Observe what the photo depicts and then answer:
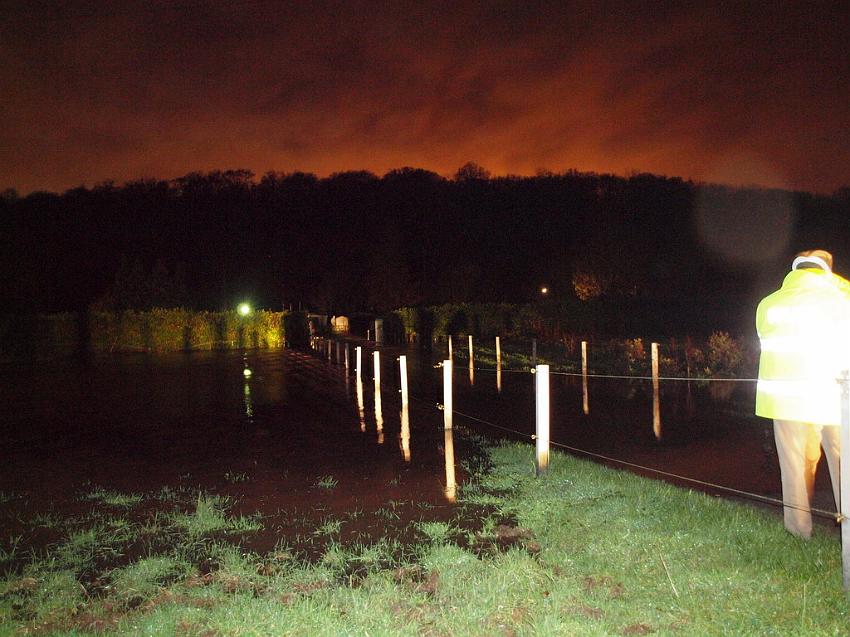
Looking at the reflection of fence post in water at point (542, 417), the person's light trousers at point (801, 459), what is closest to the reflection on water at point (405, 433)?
the reflection of fence post in water at point (542, 417)

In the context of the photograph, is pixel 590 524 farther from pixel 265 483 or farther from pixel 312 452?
pixel 312 452

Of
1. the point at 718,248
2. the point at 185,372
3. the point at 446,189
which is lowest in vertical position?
the point at 185,372

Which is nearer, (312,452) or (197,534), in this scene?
(197,534)

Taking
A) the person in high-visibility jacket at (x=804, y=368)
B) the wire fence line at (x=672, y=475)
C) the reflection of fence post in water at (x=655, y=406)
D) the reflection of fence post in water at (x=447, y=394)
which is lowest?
the reflection of fence post in water at (x=655, y=406)

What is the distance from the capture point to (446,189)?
10375cm

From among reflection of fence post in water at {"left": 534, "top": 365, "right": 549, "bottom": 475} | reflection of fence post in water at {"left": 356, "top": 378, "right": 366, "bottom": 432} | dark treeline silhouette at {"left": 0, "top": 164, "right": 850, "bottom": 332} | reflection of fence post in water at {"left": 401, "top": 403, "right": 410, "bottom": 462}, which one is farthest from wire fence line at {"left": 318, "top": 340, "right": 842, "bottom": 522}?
dark treeline silhouette at {"left": 0, "top": 164, "right": 850, "bottom": 332}

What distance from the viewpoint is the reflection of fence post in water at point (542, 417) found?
7.73 m

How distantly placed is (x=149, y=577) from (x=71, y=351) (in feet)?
127

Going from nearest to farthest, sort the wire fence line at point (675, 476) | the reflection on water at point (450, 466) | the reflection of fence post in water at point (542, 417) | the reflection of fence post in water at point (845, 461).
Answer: the reflection of fence post in water at point (845, 461) → the wire fence line at point (675, 476) → the reflection on water at point (450, 466) → the reflection of fence post in water at point (542, 417)

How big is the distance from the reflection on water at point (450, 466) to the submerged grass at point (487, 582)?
92cm

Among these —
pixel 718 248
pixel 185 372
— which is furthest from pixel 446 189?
pixel 185 372

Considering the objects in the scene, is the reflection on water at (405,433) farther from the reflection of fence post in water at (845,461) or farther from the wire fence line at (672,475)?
the reflection of fence post in water at (845,461)

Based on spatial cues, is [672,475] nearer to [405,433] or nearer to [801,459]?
[801,459]

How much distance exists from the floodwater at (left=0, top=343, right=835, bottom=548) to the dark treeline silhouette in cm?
1683
